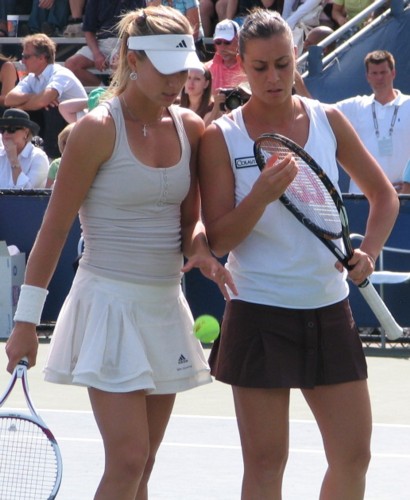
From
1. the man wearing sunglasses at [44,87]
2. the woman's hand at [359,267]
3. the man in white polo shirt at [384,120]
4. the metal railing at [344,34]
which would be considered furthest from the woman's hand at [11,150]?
the woman's hand at [359,267]

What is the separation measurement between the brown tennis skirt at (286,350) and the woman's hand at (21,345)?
0.56m

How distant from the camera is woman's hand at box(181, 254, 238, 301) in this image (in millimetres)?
3359

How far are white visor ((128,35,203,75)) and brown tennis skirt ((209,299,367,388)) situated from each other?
707 mm

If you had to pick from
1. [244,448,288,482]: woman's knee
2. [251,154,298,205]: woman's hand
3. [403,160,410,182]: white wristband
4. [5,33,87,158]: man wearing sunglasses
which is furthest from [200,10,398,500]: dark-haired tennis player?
[5,33,87,158]: man wearing sunglasses

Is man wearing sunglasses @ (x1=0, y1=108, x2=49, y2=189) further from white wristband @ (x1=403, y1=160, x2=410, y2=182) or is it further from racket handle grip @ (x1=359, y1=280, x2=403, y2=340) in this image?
racket handle grip @ (x1=359, y1=280, x2=403, y2=340)

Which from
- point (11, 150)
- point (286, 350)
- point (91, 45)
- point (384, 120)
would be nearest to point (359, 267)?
point (286, 350)

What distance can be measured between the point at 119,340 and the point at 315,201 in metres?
0.71

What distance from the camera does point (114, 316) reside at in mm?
3514

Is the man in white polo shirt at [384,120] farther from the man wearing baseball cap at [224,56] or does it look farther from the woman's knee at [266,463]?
the woman's knee at [266,463]

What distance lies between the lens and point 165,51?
345cm

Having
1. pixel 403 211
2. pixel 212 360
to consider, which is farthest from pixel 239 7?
pixel 212 360

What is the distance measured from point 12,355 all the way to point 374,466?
8.41 ft

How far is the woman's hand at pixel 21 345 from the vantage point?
3.42m

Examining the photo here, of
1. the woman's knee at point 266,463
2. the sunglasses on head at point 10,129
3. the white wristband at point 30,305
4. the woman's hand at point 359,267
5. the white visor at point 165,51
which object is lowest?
the sunglasses on head at point 10,129
